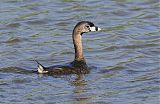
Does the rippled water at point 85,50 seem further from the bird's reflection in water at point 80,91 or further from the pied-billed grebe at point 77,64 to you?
the pied-billed grebe at point 77,64

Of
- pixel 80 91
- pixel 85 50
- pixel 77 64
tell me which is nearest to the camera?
pixel 80 91

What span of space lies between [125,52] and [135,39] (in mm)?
963

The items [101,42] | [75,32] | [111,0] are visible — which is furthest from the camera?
[111,0]

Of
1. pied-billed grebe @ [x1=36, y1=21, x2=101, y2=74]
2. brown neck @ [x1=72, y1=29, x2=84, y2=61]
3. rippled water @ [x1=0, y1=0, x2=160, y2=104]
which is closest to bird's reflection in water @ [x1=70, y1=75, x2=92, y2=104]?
rippled water @ [x1=0, y1=0, x2=160, y2=104]

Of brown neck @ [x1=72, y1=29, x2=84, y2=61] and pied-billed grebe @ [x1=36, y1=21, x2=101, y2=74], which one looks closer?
pied-billed grebe @ [x1=36, y1=21, x2=101, y2=74]

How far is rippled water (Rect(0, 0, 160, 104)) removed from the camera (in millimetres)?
12031

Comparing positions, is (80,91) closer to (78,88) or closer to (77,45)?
(78,88)

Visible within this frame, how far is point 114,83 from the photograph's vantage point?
1280cm

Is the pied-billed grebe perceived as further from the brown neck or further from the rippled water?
the rippled water

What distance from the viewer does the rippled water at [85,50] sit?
39.5 feet

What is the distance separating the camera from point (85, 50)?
15547 mm

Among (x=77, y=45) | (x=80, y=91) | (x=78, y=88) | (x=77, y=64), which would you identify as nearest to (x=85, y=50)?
(x=77, y=45)

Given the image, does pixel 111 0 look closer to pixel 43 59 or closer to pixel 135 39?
pixel 135 39

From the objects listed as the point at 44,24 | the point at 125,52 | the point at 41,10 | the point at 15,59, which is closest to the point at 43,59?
the point at 15,59
